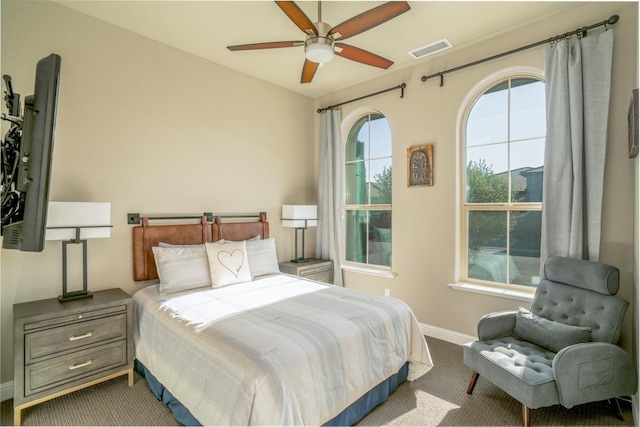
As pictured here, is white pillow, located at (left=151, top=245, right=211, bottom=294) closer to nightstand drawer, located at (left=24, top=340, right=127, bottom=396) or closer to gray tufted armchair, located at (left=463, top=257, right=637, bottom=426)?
nightstand drawer, located at (left=24, top=340, right=127, bottom=396)

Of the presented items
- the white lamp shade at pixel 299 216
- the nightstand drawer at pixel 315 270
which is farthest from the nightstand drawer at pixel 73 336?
the white lamp shade at pixel 299 216

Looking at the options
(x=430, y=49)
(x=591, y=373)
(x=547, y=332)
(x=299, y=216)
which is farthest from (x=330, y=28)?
(x=591, y=373)

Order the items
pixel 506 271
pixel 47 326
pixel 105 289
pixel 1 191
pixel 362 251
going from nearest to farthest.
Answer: pixel 1 191
pixel 47 326
pixel 105 289
pixel 506 271
pixel 362 251

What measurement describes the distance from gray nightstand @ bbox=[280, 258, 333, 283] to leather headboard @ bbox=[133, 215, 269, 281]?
55cm

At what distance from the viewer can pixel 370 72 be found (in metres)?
3.89

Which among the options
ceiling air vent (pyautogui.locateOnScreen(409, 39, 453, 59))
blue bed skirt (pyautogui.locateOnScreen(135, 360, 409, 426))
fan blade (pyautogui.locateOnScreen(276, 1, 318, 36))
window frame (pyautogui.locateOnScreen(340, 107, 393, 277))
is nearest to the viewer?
fan blade (pyautogui.locateOnScreen(276, 1, 318, 36))

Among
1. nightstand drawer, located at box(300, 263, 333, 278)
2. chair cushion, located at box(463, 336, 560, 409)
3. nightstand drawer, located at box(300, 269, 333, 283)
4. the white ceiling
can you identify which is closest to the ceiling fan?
the white ceiling

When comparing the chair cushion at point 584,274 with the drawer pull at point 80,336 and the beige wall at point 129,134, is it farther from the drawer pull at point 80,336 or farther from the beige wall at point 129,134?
the drawer pull at point 80,336

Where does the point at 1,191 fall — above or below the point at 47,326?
above

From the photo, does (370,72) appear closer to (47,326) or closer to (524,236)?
(524,236)

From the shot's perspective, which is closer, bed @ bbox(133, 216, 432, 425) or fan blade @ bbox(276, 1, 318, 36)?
bed @ bbox(133, 216, 432, 425)

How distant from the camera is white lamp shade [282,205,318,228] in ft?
13.5

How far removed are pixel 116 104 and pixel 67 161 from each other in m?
0.67

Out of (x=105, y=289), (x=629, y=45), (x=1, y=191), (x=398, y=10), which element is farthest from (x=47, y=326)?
(x=629, y=45)
